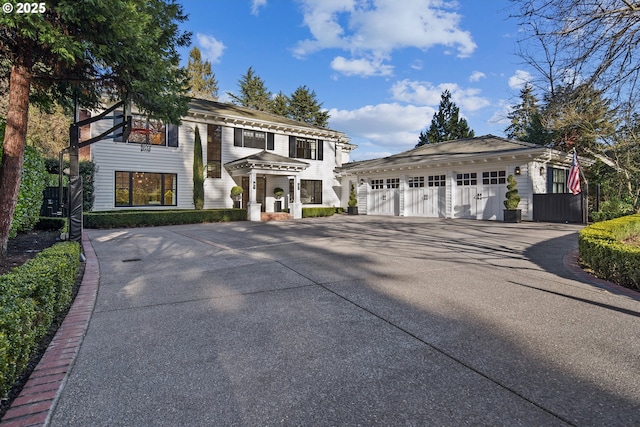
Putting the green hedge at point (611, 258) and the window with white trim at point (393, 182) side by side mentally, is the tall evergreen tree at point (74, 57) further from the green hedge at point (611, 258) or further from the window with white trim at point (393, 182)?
the window with white trim at point (393, 182)

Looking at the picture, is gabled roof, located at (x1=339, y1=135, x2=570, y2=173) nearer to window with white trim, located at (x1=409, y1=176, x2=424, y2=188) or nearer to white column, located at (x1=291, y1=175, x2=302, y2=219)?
window with white trim, located at (x1=409, y1=176, x2=424, y2=188)

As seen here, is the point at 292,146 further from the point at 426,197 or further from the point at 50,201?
the point at 50,201

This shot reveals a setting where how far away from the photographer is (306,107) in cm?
3919

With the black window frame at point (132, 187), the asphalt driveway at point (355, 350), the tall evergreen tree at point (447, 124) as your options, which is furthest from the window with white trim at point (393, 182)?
the tall evergreen tree at point (447, 124)

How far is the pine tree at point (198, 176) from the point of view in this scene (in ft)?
53.4

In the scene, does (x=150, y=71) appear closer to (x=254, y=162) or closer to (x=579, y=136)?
(x=254, y=162)

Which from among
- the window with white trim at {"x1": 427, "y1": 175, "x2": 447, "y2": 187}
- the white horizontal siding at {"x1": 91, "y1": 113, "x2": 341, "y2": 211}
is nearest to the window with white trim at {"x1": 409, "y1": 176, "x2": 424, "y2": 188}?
the window with white trim at {"x1": 427, "y1": 175, "x2": 447, "y2": 187}

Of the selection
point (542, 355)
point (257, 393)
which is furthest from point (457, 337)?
point (257, 393)

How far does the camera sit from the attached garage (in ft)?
48.9

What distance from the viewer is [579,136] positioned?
62.3 ft

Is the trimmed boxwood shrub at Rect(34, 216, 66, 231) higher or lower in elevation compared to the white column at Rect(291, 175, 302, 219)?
lower

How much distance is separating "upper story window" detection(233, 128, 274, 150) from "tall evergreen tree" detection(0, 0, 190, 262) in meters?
11.5

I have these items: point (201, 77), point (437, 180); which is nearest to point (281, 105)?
point (201, 77)

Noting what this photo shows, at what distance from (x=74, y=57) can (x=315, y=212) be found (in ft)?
50.5
